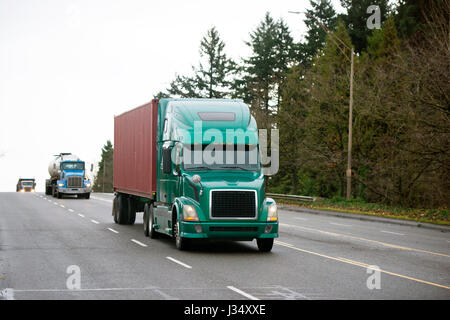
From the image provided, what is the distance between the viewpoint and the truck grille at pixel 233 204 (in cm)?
1518

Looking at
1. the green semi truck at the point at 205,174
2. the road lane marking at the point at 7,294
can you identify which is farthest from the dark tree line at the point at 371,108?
the road lane marking at the point at 7,294

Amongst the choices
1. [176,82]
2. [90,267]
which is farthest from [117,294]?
[176,82]

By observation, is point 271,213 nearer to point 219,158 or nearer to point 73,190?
point 219,158

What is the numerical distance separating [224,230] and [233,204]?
24.2 inches

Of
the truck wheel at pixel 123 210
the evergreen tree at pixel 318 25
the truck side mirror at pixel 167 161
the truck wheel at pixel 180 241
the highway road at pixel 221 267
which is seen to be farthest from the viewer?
the evergreen tree at pixel 318 25

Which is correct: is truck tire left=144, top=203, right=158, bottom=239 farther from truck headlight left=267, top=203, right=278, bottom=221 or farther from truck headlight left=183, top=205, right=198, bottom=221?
truck headlight left=267, top=203, right=278, bottom=221

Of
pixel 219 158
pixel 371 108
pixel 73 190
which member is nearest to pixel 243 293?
pixel 219 158

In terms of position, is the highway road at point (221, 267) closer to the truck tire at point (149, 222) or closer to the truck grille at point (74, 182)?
the truck tire at point (149, 222)

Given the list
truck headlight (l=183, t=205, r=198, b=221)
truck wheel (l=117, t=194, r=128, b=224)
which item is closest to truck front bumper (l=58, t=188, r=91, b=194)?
truck wheel (l=117, t=194, r=128, b=224)

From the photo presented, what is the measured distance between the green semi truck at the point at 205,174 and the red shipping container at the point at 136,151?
0.03 meters

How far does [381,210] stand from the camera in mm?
33562

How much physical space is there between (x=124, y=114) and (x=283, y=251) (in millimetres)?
9396

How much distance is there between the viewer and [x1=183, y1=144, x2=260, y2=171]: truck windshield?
16.0 m
